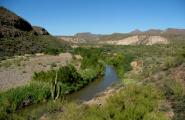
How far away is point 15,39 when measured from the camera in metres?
86.1

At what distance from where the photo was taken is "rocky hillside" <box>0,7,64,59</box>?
80.1 meters

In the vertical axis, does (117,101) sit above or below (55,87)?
above

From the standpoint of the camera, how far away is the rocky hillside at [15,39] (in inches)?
3152

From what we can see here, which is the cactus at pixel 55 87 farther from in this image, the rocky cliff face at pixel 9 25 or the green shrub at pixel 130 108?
the rocky cliff face at pixel 9 25

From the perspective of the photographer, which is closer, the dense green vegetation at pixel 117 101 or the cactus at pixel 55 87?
the dense green vegetation at pixel 117 101

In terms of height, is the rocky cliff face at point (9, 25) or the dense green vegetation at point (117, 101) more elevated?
the rocky cliff face at point (9, 25)

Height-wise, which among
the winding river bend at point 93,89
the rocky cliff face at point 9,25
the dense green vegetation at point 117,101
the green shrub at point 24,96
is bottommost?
the winding river bend at point 93,89

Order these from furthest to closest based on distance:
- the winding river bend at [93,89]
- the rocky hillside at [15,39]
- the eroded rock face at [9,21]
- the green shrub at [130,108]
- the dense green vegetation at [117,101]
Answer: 1. the eroded rock face at [9,21]
2. the rocky hillside at [15,39]
3. the winding river bend at [93,89]
4. the dense green vegetation at [117,101]
5. the green shrub at [130,108]

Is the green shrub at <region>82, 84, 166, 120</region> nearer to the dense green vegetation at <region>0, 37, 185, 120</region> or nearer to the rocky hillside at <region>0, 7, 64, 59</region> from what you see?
the dense green vegetation at <region>0, 37, 185, 120</region>

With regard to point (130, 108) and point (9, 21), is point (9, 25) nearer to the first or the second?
point (9, 21)

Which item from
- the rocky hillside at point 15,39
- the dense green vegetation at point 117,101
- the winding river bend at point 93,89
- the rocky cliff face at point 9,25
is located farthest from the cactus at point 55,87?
the rocky cliff face at point 9,25

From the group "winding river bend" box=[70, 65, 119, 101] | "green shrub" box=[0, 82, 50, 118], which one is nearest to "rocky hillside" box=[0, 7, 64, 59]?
"winding river bend" box=[70, 65, 119, 101]

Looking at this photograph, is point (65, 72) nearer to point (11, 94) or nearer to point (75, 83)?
point (75, 83)

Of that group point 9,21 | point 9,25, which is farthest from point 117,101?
point 9,21
